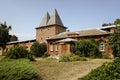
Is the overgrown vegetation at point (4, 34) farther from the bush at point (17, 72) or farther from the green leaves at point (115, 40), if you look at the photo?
the bush at point (17, 72)

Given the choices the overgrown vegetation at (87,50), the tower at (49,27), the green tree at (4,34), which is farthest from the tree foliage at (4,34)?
the overgrown vegetation at (87,50)

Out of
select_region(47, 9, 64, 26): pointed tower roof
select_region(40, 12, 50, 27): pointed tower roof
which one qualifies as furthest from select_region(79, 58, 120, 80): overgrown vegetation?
select_region(40, 12, 50, 27): pointed tower roof

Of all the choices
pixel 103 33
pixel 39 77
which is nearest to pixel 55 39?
pixel 103 33

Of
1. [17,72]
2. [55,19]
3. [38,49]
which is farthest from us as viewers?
[55,19]

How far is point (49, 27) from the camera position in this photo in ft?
160

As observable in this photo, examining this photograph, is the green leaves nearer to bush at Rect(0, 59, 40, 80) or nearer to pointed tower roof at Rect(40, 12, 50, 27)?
bush at Rect(0, 59, 40, 80)

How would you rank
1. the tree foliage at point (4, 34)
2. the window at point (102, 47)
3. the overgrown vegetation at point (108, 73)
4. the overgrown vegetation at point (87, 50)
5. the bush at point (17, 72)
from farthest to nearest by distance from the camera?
the tree foliage at point (4, 34), the window at point (102, 47), the overgrown vegetation at point (87, 50), the bush at point (17, 72), the overgrown vegetation at point (108, 73)

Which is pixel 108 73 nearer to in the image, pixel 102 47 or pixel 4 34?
pixel 102 47

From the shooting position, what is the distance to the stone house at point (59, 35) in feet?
108

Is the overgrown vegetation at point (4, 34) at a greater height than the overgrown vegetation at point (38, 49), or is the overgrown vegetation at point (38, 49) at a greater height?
the overgrown vegetation at point (4, 34)

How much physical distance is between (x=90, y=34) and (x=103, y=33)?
A: 2550 millimetres

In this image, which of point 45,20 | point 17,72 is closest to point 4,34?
point 45,20

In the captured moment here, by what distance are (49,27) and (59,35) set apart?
316 inches

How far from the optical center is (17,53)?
17.8 metres
